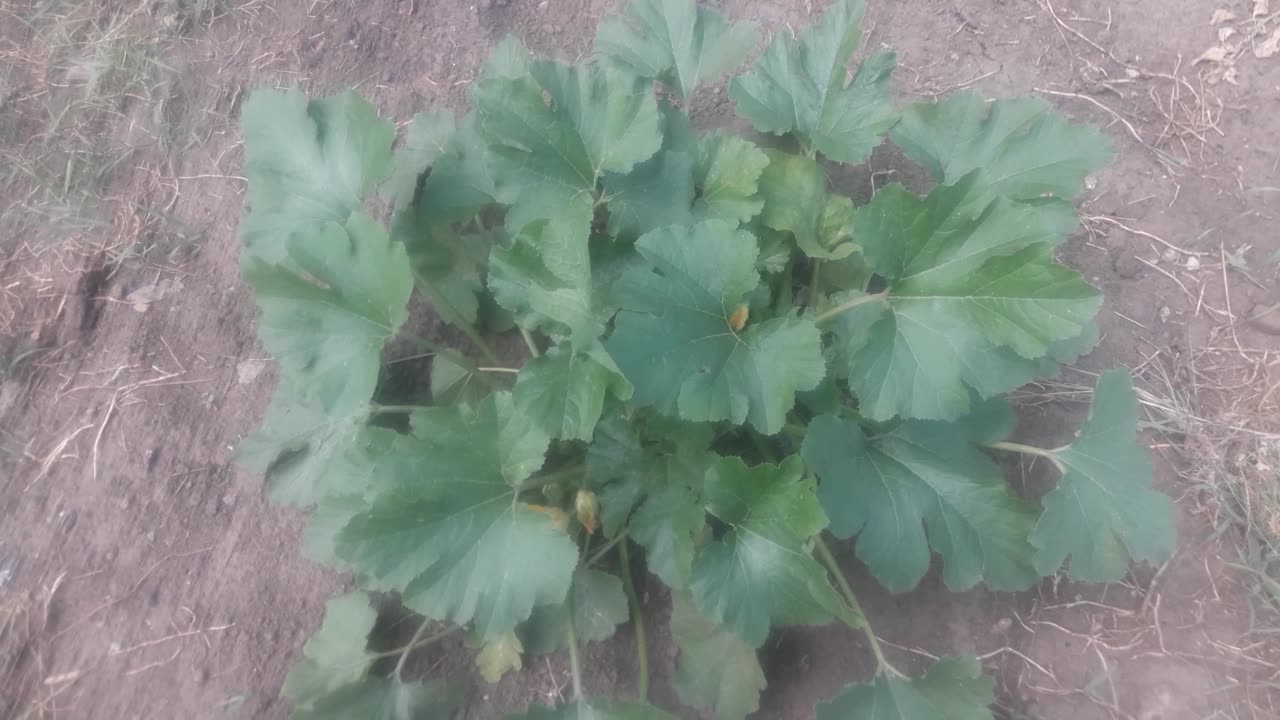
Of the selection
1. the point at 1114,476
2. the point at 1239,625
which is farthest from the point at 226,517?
the point at 1239,625

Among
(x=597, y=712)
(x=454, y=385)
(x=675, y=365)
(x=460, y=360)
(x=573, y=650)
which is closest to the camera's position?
(x=675, y=365)

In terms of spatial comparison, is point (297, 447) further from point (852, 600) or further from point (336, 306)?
point (852, 600)

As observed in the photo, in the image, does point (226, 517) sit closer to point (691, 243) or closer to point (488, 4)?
point (691, 243)

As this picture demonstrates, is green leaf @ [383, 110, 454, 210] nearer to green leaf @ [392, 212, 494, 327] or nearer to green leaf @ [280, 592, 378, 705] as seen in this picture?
green leaf @ [392, 212, 494, 327]

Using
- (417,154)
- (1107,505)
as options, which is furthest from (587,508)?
(1107,505)

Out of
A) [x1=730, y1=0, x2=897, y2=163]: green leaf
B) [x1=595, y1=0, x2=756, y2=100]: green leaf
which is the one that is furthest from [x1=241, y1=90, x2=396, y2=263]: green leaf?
[x1=730, y1=0, x2=897, y2=163]: green leaf

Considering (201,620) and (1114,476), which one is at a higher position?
(1114,476)
